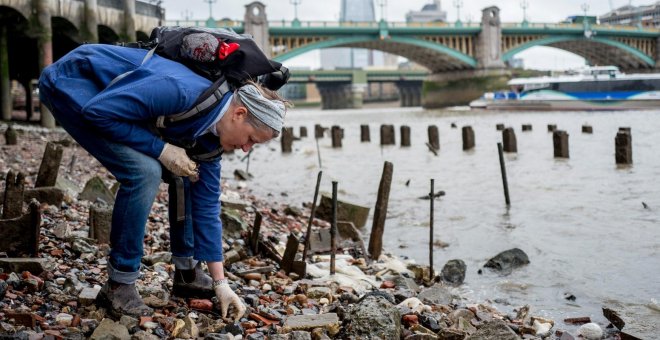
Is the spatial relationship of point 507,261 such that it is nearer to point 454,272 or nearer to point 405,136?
A: point 454,272

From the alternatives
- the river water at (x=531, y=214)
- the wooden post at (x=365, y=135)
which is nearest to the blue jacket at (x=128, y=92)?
the river water at (x=531, y=214)

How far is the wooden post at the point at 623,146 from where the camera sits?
15.5 metres

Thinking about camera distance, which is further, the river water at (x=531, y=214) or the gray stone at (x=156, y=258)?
the river water at (x=531, y=214)

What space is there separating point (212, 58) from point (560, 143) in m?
15.7

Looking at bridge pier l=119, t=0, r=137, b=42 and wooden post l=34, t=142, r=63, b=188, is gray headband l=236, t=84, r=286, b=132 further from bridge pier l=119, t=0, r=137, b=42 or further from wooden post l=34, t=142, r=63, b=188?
bridge pier l=119, t=0, r=137, b=42

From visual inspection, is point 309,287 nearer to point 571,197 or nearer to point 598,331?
point 598,331

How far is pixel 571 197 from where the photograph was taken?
10.9m

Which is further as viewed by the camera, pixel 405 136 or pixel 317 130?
pixel 317 130

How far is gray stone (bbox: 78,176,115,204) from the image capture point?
668 cm

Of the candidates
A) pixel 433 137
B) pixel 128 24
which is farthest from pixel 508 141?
pixel 128 24

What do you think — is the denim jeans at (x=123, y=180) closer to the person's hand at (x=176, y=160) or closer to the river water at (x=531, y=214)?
the person's hand at (x=176, y=160)

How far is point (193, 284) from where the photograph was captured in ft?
12.2

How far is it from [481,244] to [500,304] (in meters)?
2.35

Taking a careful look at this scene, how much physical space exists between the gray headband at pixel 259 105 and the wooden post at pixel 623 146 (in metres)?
14.0
